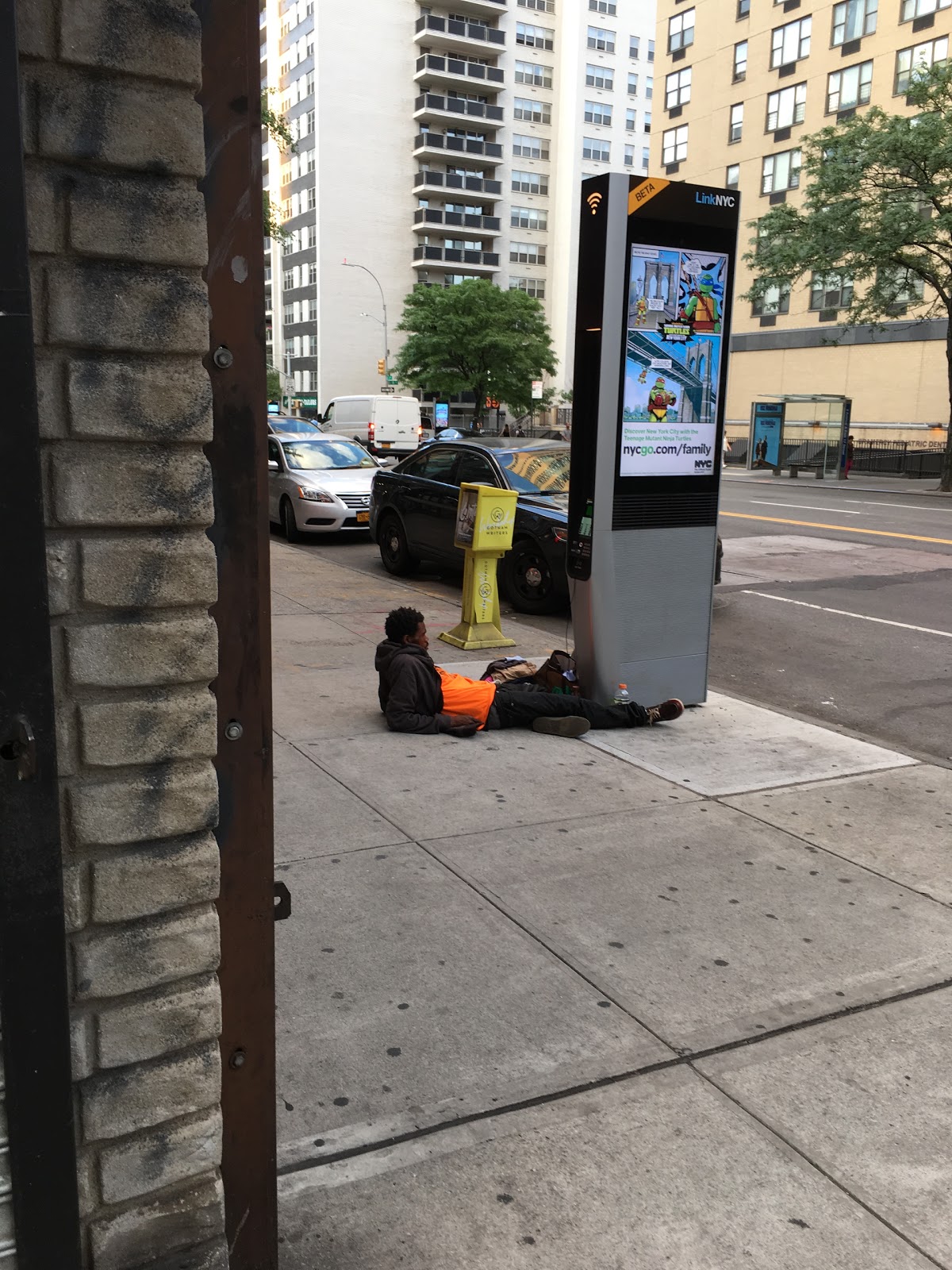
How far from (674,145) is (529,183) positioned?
2818 centimetres

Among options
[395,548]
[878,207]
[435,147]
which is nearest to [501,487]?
[395,548]

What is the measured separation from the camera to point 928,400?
43.8 m

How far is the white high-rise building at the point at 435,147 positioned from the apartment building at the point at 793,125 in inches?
1014

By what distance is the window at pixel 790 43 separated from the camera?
48250mm

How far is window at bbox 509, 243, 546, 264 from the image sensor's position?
83.4 metres

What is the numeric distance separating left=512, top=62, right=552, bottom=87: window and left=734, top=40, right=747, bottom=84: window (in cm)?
3272

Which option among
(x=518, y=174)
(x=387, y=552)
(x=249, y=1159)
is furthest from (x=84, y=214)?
(x=518, y=174)

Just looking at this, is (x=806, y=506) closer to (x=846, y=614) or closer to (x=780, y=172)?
(x=846, y=614)

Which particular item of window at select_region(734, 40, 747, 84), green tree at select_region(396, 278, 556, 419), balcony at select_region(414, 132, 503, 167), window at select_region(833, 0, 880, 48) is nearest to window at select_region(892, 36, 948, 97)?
window at select_region(833, 0, 880, 48)

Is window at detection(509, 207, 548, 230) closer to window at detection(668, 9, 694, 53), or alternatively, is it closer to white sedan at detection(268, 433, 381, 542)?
window at detection(668, 9, 694, 53)

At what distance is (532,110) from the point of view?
82.4 m

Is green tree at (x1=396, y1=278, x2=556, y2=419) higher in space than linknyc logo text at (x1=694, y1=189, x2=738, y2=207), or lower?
higher

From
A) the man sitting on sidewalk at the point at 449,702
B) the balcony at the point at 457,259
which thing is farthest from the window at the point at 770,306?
the man sitting on sidewalk at the point at 449,702

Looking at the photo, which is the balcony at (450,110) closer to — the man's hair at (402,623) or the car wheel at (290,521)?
the car wheel at (290,521)
